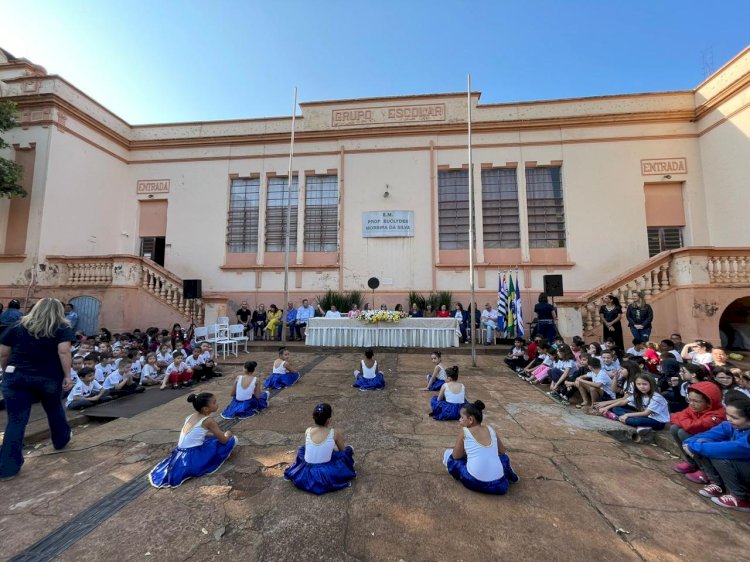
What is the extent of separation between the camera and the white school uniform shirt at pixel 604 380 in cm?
529

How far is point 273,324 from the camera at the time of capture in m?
11.9

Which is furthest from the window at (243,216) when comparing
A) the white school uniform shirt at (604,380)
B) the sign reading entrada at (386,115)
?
the white school uniform shirt at (604,380)

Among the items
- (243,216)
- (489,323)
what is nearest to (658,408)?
(489,323)

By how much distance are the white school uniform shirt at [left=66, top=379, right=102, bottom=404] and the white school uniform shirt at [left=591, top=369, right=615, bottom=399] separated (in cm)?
818

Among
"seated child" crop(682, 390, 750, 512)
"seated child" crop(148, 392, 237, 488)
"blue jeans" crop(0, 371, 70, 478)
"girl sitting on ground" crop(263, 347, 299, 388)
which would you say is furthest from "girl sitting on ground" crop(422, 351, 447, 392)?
"blue jeans" crop(0, 371, 70, 478)

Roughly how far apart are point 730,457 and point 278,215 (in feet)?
46.8

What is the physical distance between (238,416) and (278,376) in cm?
163

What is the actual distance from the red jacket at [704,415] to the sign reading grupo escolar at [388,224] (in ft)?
34.3

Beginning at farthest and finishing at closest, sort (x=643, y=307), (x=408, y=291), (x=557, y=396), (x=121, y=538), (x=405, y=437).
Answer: (x=408, y=291) < (x=643, y=307) < (x=557, y=396) < (x=405, y=437) < (x=121, y=538)

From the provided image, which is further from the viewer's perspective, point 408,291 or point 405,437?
point 408,291

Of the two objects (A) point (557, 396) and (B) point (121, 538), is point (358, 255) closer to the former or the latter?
(A) point (557, 396)

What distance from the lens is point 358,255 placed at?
13.7m

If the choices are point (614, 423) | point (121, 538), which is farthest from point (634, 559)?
point (121, 538)

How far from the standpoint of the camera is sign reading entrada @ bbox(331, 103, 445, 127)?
46.0ft
